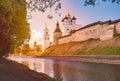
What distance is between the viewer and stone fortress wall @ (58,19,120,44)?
81250 millimetres

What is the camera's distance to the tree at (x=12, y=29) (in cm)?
2127

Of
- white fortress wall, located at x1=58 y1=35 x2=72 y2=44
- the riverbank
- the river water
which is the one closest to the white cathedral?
white fortress wall, located at x1=58 y1=35 x2=72 y2=44

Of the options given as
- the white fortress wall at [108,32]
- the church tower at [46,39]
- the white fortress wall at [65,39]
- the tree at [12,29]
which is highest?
the church tower at [46,39]

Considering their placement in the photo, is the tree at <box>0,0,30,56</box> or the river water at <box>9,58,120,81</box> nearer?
the tree at <box>0,0,30,56</box>

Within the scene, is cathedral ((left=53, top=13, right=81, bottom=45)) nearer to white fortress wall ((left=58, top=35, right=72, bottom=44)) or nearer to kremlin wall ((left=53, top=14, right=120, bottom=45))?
kremlin wall ((left=53, top=14, right=120, bottom=45))

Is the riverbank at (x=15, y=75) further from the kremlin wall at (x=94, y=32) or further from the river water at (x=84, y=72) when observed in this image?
the kremlin wall at (x=94, y=32)

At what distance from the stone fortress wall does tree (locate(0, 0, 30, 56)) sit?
173 ft

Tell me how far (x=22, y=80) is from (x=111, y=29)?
70.1 m

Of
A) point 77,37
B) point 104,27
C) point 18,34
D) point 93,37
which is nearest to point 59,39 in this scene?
point 77,37

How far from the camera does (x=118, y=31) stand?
79938 mm

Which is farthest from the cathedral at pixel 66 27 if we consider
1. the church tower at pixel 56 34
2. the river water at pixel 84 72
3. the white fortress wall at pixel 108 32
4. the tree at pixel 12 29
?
the tree at pixel 12 29

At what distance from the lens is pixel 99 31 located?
94438 mm

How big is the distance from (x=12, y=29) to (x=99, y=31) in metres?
70.6

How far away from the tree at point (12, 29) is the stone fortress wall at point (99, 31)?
173 feet
